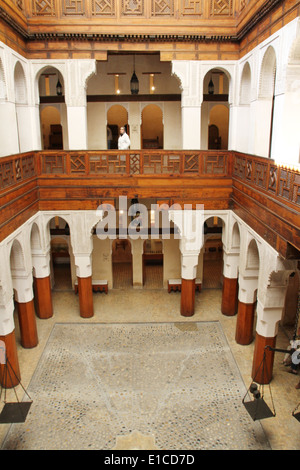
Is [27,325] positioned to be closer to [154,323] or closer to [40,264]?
[40,264]

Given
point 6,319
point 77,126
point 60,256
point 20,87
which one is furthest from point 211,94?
point 6,319

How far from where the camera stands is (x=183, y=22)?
919cm

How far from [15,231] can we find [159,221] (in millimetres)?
5252

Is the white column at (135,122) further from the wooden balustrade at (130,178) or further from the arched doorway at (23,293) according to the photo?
the arched doorway at (23,293)

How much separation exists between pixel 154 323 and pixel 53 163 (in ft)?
15.6

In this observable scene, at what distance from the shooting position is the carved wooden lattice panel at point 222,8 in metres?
9.14

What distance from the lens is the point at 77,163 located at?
9578 millimetres

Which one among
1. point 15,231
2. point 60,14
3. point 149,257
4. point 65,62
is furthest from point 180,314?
point 60,14

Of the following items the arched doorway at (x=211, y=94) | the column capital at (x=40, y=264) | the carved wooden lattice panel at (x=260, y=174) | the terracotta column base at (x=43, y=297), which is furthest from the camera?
the arched doorway at (x=211, y=94)

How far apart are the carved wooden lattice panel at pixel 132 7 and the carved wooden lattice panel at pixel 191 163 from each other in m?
3.40

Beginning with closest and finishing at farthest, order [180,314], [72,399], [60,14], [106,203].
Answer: [72,399], [60,14], [106,203], [180,314]

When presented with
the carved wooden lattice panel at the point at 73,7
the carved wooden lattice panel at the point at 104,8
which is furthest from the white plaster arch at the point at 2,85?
the carved wooden lattice panel at the point at 104,8

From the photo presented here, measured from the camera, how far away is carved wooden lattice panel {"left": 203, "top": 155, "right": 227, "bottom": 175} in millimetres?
9562

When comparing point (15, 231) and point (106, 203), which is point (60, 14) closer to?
point (106, 203)
